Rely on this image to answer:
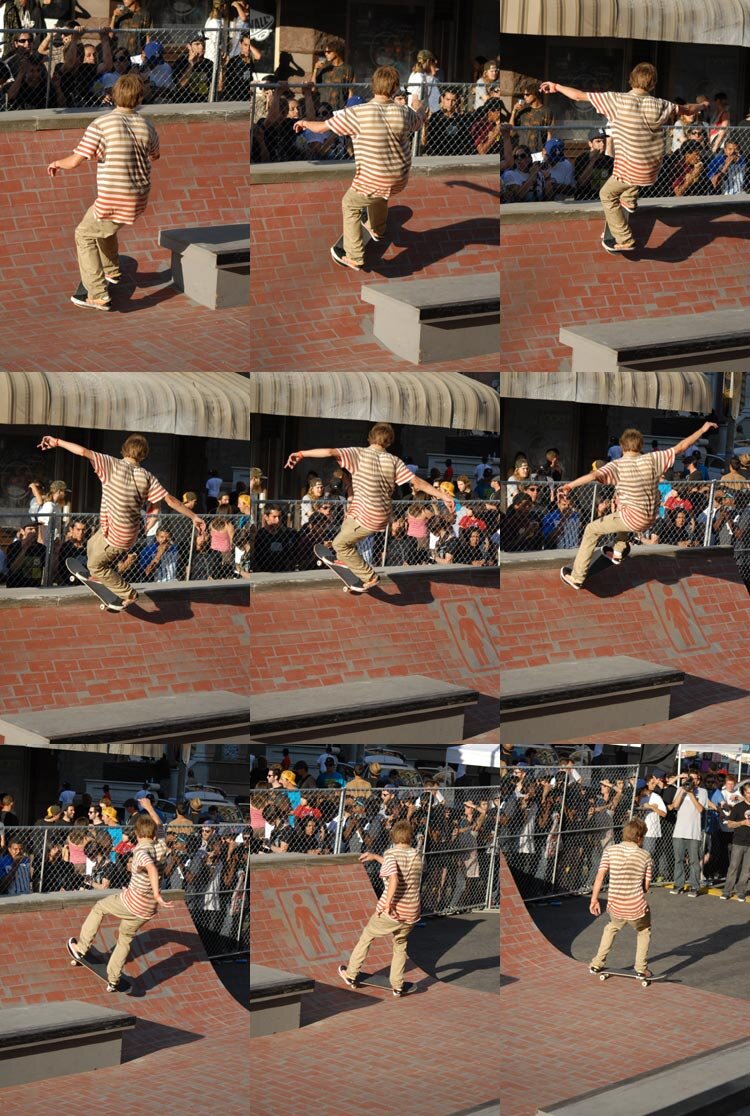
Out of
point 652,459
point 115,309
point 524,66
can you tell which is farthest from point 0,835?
point 524,66

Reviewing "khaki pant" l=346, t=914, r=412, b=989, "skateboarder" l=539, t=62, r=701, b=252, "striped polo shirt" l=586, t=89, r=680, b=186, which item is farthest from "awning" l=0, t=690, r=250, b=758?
"striped polo shirt" l=586, t=89, r=680, b=186

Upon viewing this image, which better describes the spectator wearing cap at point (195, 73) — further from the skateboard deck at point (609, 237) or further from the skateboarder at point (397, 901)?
the skateboarder at point (397, 901)

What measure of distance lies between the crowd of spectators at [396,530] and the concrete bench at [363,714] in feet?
3.76

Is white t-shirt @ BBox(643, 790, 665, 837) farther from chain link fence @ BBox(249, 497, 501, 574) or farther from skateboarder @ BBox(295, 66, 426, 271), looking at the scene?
skateboarder @ BBox(295, 66, 426, 271)

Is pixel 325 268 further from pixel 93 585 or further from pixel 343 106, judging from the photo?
pixel 93 585

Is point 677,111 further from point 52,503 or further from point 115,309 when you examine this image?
point 52,503

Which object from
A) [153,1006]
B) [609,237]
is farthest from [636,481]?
[153,1006]

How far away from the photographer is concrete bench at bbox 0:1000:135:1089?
47.0 ft

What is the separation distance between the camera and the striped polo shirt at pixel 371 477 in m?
14.7

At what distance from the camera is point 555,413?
18531mm

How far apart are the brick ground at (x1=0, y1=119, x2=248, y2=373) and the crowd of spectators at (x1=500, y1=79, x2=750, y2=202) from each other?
2313 millimetres

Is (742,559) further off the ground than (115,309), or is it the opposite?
(115,309)

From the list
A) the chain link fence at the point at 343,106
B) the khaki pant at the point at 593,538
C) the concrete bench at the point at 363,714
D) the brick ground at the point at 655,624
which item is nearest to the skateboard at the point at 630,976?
the brick ground at the point at 655,624

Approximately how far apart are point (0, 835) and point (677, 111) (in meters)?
8.41
